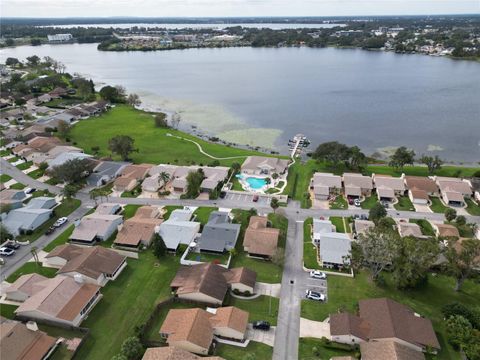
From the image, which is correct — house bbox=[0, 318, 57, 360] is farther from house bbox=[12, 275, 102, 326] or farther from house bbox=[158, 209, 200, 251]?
house bbox=[158, 209, 200, 251]

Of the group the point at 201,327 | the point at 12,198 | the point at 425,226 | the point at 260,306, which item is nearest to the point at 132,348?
the point at 201,327

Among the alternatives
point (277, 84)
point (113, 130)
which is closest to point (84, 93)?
point (113, 130)

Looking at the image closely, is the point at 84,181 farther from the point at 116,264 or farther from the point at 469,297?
the point at 469,297

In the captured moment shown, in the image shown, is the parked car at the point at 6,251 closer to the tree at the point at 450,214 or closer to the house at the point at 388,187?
the house at the point at 388,187

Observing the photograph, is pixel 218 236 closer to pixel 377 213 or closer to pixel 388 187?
pixel 377 213

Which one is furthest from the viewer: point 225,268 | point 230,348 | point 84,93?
point 84,93

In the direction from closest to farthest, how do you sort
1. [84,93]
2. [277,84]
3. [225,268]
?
[225,268], [84,93], [277,84]
